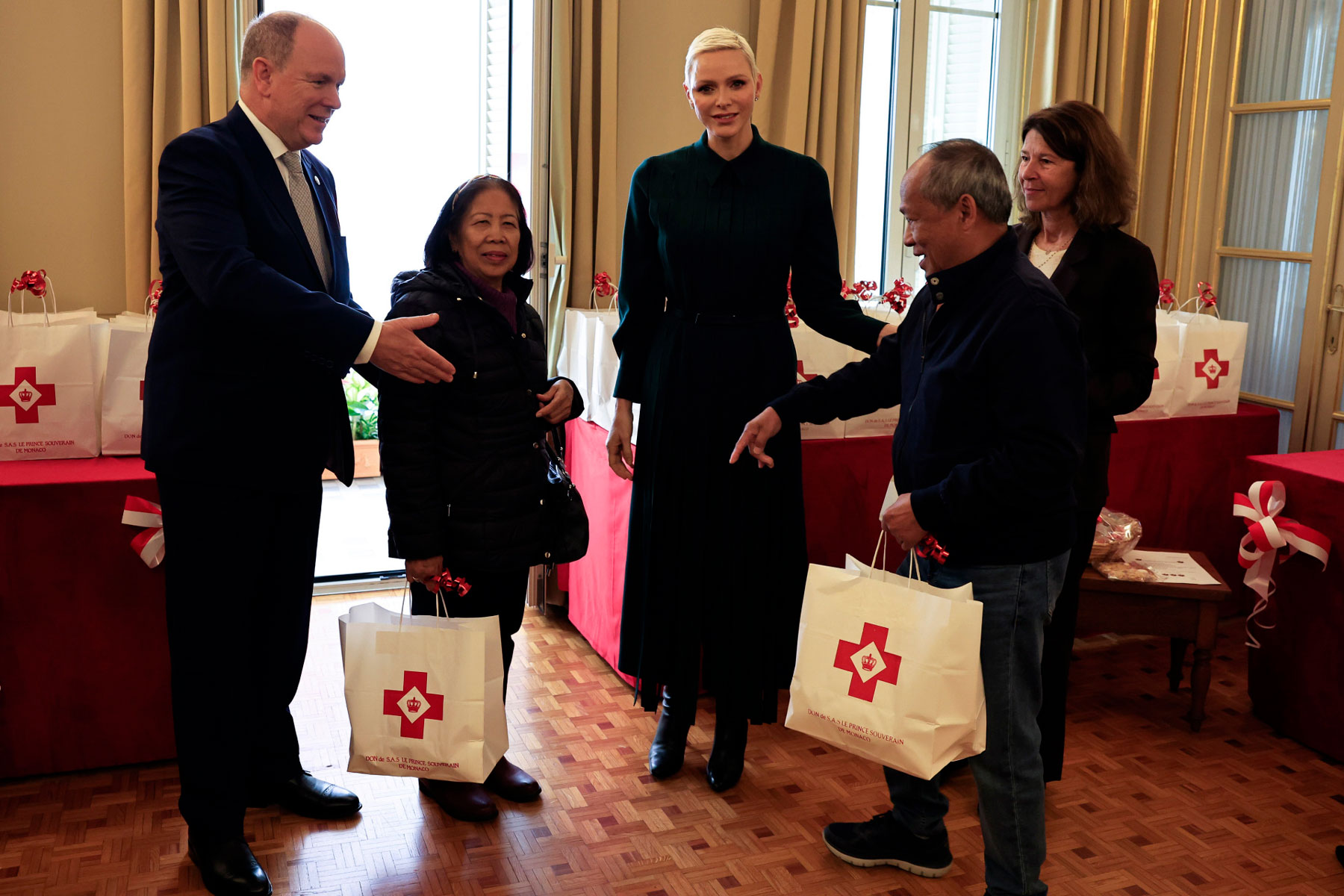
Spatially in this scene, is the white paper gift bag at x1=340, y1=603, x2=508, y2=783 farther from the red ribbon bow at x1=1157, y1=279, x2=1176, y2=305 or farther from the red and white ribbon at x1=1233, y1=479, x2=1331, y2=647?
the red ribbon bow at x1=1157, y1=279, x2=1176, y2=305

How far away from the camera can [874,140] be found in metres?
4.43

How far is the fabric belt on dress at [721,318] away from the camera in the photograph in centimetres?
249

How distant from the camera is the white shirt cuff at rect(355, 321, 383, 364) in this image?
77.6 inches

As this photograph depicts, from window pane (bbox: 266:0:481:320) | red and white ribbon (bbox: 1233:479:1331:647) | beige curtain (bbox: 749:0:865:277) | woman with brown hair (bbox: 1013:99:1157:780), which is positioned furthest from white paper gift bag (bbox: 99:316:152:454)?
red and white ribbon (bbox: 1233:479:1331:647)

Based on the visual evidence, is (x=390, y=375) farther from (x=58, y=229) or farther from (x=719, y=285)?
(x=58, y=229)

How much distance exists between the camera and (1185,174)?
445 cm

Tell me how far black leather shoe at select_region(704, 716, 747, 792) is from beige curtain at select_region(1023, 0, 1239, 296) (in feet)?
9.68

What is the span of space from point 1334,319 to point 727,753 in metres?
2.83

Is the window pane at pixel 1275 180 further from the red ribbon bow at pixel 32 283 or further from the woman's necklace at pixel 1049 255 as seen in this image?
the red ribbon bow at pixel 32 283

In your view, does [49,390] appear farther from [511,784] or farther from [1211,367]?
[1211,367]

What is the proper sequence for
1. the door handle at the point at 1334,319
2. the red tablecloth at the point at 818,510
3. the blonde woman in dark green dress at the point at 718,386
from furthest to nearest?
the door handle at the point at 1334,319 < the red tablecloth at the point at 818,510 < the blonde woman in dark green dress at the point at 718,386

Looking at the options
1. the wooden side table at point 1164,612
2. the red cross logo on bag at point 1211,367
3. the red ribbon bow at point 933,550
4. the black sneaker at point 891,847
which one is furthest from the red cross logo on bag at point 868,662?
the red cross logo on bag at point 1211,367

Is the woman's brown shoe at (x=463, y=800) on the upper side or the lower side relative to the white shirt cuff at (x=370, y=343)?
lower

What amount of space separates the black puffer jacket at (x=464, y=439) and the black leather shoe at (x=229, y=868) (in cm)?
65
